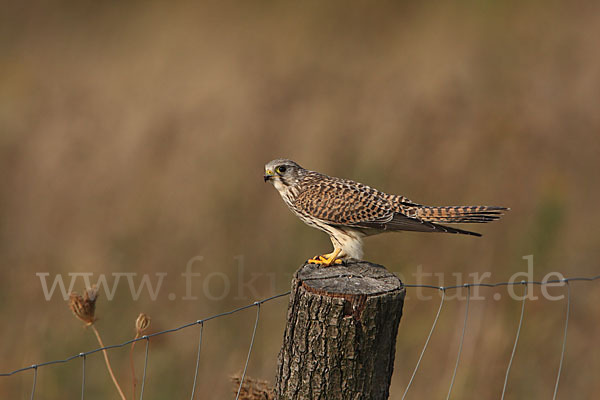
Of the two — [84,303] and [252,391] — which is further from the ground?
[84,303]

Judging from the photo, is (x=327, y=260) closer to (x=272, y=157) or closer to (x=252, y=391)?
(x=252, y=391)

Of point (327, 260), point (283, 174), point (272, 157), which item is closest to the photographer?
point (327, 260)

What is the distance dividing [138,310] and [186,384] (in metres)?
0.81

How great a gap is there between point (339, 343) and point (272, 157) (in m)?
4.44

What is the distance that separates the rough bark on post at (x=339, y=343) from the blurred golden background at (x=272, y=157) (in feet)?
5.93

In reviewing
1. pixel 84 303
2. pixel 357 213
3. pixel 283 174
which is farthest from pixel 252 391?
pixel 283 174

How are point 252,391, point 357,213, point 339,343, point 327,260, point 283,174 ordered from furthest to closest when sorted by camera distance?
point 283,174
point 357,213
point 327,260
point 252,391
point 339,343

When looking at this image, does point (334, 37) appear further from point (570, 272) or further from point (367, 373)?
point (367, 373)

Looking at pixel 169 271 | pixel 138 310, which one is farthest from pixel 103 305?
pixel 169 271

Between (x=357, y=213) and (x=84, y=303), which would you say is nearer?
(x=84, y=303)

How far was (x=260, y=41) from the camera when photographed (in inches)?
354

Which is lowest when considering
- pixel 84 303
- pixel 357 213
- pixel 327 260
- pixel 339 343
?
pixel 84 303

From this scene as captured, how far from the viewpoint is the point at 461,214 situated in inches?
169

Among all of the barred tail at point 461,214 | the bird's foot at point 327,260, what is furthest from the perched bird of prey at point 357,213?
the bird's foot at point 327,260
